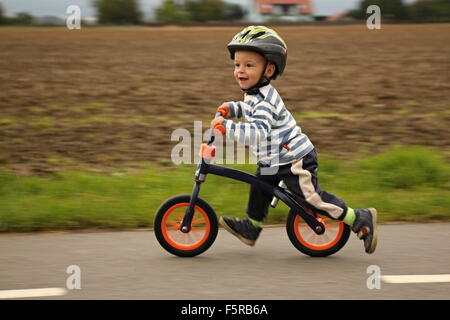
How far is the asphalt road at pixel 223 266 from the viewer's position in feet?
13.4

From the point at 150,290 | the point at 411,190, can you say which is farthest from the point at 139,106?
the point at 150,290

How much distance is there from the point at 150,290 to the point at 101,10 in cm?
4467

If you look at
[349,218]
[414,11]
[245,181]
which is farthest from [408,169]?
[414,11]

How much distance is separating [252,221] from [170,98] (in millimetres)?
6927

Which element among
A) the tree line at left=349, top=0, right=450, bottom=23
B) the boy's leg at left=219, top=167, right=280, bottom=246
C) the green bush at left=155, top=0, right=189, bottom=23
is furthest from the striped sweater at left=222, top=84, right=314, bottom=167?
the green bush at left=155, top=0, right=189, bottom=23

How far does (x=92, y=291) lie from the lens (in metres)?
4.06

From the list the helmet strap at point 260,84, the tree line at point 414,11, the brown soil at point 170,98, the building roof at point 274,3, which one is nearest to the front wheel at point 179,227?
the helmet strap at point 260,84

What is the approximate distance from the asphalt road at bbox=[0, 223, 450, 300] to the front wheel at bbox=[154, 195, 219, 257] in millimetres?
86

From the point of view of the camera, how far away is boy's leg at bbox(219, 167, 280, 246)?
4.94 meters

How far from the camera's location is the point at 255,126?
176 inches

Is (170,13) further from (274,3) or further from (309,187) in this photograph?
(309,187)

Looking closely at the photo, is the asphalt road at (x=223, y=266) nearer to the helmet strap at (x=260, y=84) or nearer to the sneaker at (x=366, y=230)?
the sneaker at (x=366, y=230)

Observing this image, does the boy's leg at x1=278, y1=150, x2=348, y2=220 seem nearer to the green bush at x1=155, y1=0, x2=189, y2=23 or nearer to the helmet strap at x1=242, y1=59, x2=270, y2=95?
the helmet strap at x1=242, y1=59, x2=270, y2=95
